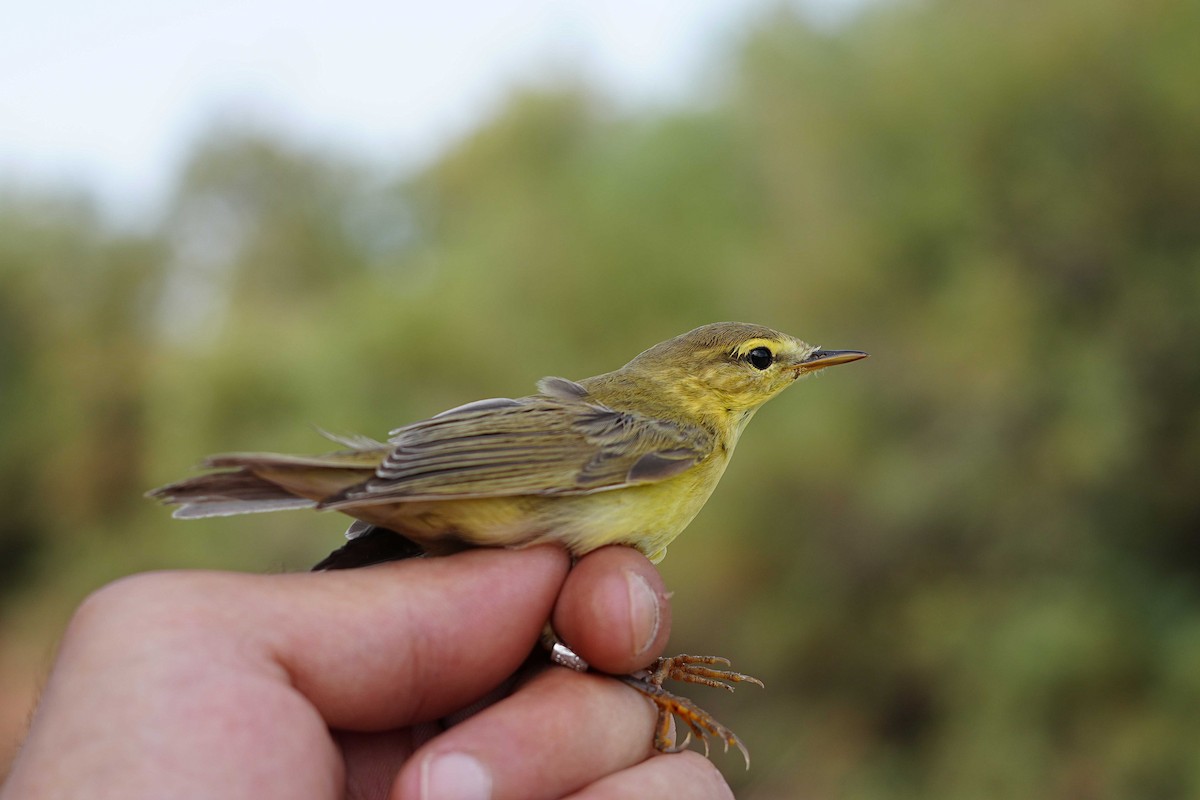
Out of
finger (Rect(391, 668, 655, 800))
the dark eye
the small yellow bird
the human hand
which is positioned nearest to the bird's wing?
the small yellow bird

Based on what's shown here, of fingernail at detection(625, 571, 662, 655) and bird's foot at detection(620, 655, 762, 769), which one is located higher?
fingernail at detection(625, 571, 662, 655)

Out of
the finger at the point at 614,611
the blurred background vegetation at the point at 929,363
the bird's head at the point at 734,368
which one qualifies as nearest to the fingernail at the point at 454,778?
the finger at the point at 614,611

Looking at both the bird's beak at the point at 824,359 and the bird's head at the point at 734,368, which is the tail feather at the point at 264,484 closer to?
the bird's head at the point at 734,368

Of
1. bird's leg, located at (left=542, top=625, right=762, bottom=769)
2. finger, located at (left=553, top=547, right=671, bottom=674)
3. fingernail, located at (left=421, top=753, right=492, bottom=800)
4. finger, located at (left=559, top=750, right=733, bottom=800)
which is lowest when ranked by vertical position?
finger, located at (left=559, top=750, right=733, bottom=800)

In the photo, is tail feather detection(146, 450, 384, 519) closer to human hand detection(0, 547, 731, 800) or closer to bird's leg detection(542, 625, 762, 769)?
human hand detection(0, 547, 731, 800)

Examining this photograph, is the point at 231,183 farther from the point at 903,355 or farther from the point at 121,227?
the point at 903,355

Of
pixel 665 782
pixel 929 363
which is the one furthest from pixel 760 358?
pixel 929 363
